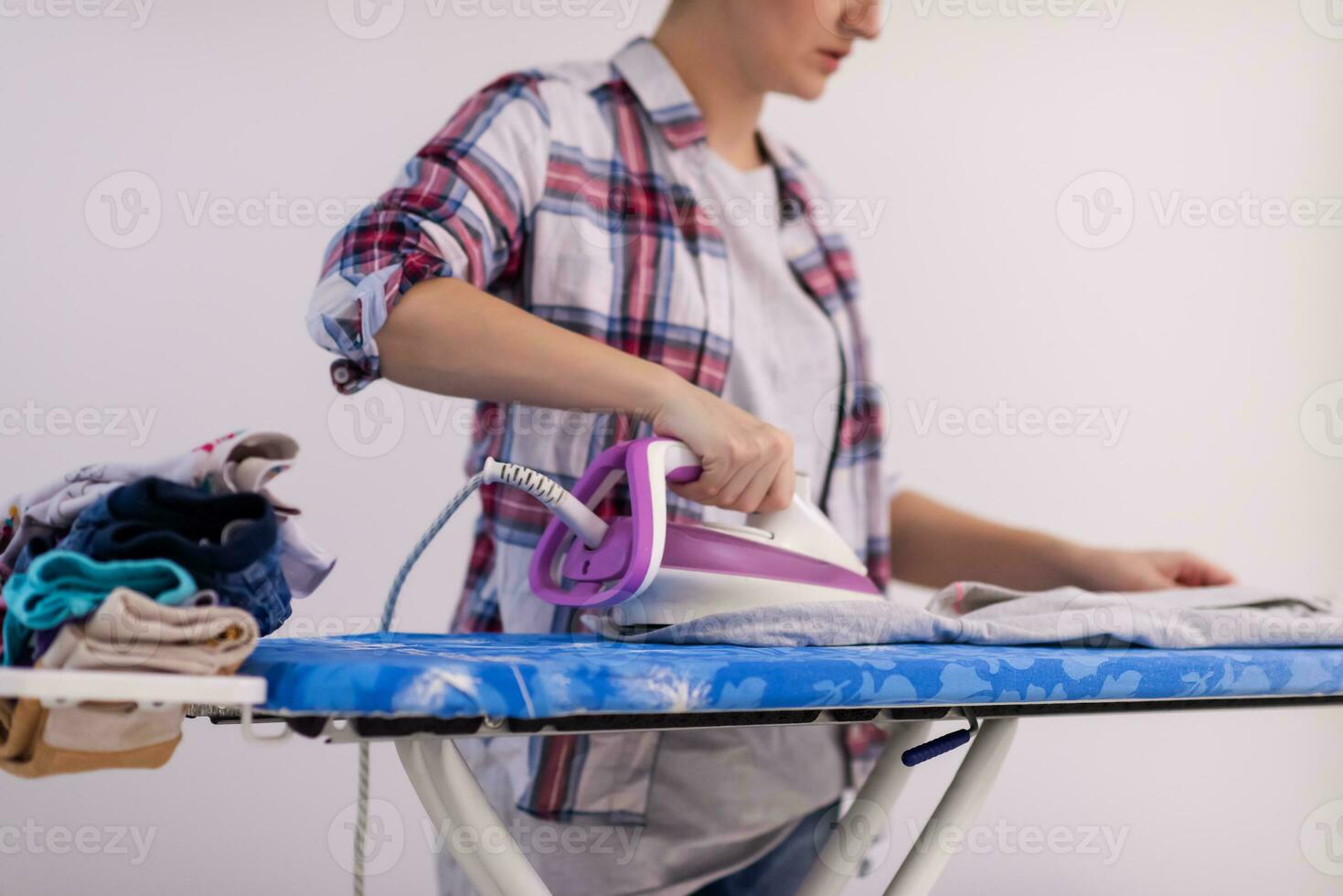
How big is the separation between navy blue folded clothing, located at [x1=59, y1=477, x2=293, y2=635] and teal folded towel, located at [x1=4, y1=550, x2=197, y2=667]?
0.01m

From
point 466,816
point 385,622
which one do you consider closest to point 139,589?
point 466,816

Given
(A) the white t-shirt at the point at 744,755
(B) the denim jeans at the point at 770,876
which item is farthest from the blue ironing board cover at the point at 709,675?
(B) the denim jeans at the point at 770,876

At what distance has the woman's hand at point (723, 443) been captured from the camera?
1.05 meters

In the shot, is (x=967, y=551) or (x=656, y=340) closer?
(x=656, y=340)

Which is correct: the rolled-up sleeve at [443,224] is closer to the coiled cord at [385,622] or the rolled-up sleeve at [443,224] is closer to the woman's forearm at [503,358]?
the woman's forearm at [503,358]

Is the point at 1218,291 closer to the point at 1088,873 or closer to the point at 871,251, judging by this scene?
the point at 871,251

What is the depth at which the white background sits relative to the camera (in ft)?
6.95

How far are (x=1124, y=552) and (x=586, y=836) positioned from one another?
28.6 inches

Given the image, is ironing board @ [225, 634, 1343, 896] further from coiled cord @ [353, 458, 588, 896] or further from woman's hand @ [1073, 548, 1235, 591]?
woman's hand @ [1073, 548, 1235, 591]

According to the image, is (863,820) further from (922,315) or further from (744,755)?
(922,315)

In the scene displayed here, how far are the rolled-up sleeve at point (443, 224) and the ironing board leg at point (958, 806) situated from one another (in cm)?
65

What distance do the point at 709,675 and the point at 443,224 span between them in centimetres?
62

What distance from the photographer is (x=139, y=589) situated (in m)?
0.63

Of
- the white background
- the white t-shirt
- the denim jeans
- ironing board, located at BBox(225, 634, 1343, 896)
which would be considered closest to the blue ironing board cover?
ironing board, located at BBox(225, 634, 1343, 896)
